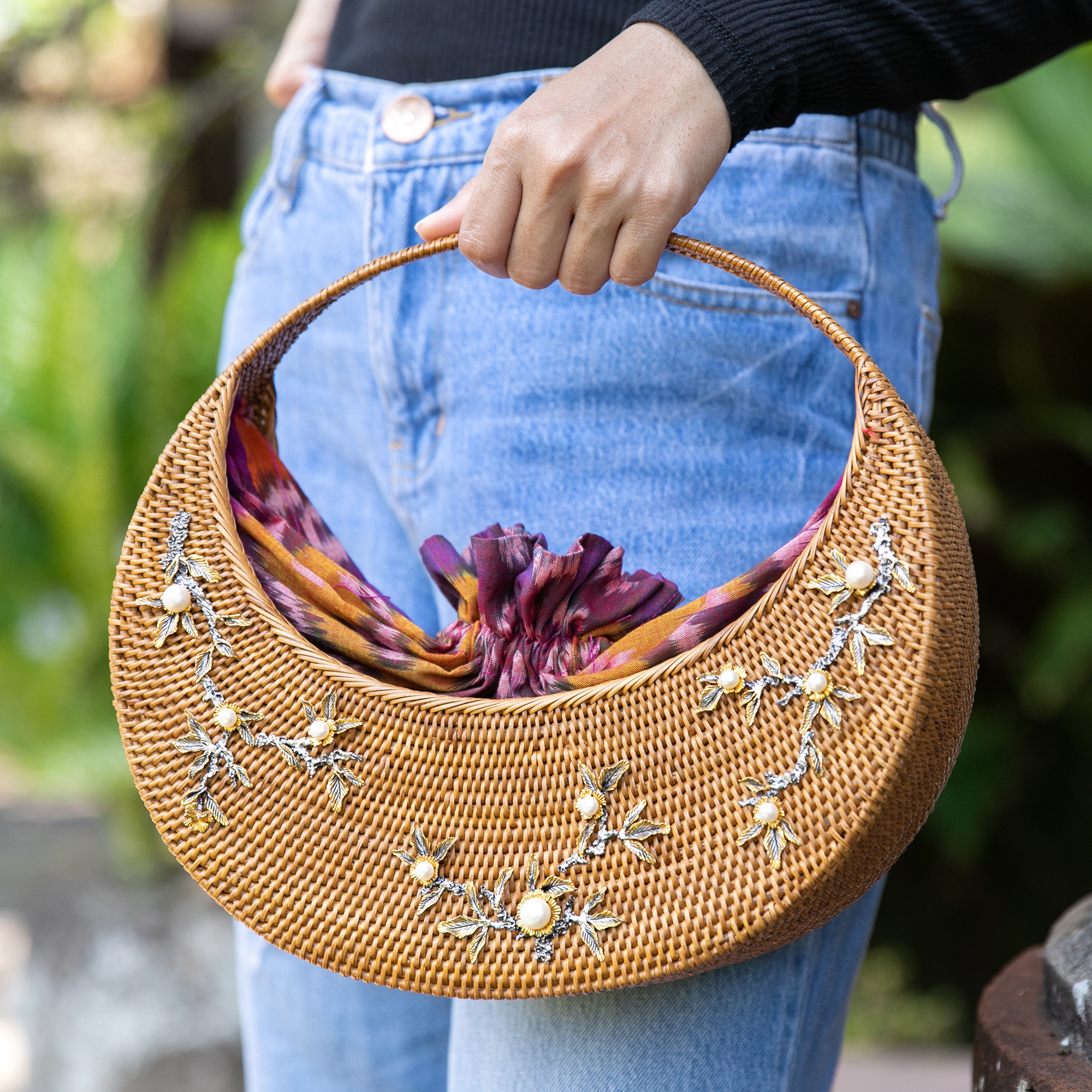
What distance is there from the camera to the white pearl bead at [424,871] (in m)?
0.64

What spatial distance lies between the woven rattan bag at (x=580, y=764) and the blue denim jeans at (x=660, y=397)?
0.06 meters

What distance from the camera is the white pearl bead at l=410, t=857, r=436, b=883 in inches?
25.0

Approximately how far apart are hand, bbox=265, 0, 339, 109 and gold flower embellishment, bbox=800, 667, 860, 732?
2.59 ft

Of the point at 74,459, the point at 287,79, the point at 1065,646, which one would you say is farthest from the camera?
the point at 74,459

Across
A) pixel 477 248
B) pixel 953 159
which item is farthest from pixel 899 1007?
pixel 477 248

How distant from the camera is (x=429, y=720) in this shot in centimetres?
65

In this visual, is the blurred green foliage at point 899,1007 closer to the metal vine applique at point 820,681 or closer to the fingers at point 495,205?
the metal vine applique at point 820,681

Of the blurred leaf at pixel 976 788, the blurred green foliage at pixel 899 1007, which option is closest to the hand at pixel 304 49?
the blurred leaf at pixel 976 788

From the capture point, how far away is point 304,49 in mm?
1085

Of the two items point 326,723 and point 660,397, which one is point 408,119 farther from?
point 326,723

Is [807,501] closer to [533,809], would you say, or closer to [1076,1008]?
[533,809]

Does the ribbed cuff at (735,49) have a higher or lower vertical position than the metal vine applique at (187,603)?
higher

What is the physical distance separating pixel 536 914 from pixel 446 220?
1.30ft

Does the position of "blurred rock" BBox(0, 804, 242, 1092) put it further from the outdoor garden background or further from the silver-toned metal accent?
the silver-toned metal accent
